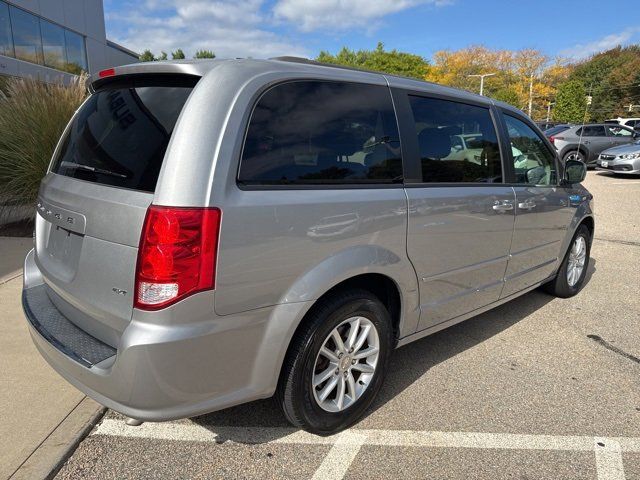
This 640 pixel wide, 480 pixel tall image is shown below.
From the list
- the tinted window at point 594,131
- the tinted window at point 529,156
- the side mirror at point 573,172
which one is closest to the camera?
the tinted window at point 529,156

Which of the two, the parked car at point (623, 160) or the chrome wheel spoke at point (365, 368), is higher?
the parked car at point (623, 160)

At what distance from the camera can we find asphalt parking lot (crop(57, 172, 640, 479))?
2.38 m

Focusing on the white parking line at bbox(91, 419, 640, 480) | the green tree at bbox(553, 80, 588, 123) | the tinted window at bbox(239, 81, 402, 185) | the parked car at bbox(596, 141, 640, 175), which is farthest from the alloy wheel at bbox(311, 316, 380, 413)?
the green tree at bbox(553, 80, 588, 123)

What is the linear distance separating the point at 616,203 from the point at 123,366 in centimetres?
1141

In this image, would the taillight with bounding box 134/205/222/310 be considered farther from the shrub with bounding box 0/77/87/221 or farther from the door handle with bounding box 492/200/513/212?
the shrub with bounding box 0/77/87/221

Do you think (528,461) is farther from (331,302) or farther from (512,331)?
(512,331)

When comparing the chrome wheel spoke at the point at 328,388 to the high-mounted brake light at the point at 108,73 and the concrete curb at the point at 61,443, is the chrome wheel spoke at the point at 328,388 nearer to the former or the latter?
the concrete curb at the point at 61,443

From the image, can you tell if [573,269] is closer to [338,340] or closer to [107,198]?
[338,340]

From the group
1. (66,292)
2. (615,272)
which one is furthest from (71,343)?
(615,272)

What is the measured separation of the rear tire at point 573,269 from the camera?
4684 millimetres

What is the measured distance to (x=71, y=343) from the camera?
224 cm

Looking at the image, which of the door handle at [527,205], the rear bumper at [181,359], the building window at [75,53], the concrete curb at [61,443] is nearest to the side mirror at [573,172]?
the door handle at [527,205]

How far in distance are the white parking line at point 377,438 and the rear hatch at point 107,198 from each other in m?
0.78

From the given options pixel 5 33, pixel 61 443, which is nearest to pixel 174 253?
pixel 61 443
